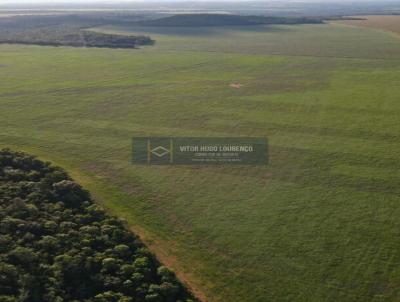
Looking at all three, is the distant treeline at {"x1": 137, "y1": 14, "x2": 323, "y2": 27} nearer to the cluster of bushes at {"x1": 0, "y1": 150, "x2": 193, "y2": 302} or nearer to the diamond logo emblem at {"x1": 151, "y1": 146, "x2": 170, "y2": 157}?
the diamond logo emblem at {"x1": 151, "y1": 146, "x2": 170, "y2": 157}

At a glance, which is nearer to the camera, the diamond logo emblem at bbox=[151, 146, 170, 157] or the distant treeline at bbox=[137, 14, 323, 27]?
the diamond logo emblem at bbox=[151, 146, 170, 157]

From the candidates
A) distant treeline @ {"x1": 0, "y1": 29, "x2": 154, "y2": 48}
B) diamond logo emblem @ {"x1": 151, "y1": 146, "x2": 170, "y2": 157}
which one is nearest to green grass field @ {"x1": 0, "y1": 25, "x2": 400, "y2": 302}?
diamond logo emblem @ {"x1": 151, "y1": 146, "x2": 170, "y2": 157}

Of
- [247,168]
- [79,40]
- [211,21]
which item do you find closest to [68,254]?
[247,168]

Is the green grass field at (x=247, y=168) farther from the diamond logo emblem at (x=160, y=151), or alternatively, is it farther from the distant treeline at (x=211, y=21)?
the distant treeline at (x=211, y=21)

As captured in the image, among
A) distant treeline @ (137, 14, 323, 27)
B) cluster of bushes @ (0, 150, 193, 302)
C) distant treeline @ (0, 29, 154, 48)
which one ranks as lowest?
cluster of bushes @ (0, 150, 193, 302)

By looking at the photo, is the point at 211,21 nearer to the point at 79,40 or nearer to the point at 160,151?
the point at 79,40

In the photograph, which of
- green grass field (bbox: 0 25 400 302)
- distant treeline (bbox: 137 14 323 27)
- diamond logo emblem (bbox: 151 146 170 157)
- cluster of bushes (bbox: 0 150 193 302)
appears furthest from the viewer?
distant treeline (bbox: 137 14 323 27)
